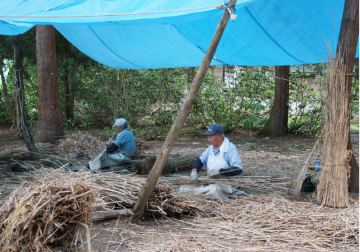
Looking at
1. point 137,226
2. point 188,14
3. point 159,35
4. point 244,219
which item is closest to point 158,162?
point 137,226

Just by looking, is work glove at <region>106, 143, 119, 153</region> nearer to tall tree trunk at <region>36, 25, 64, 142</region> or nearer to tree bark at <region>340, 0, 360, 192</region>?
tall tree trunk at <region>36, 25, 64, 142</region>

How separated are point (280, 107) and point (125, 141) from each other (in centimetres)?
500

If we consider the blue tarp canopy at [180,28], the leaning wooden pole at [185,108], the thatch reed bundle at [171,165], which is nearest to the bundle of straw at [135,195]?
the leaning wooden pole at [185,108]

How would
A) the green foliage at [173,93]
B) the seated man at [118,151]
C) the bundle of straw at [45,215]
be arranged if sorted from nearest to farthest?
the bundle of straw at [45,215]
the seated man at [118,151]
the green foliage at [173,93]

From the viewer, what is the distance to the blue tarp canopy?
2.93 m

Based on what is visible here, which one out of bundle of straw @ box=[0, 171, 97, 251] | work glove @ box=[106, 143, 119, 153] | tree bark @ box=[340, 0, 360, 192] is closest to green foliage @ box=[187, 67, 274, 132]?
work glove @ box=[106, 143, 119, 153]

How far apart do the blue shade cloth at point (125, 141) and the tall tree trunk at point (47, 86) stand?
2.62 m

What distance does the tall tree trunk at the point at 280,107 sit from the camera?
7.97m

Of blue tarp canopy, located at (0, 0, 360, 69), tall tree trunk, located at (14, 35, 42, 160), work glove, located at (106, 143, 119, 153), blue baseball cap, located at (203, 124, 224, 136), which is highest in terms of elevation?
blue tarp canopy, located at (0, 0, 360, 69)

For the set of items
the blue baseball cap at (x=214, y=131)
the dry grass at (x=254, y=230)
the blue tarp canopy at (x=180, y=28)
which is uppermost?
the blue tarp canopy at (x=180, y=28)

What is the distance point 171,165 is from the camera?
4371 mm

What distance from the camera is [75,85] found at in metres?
9.77

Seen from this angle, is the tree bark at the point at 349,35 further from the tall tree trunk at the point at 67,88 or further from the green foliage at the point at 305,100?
the tall tree trunk at the point at 67,88

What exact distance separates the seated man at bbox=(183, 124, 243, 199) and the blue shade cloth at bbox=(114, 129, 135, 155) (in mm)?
1516
